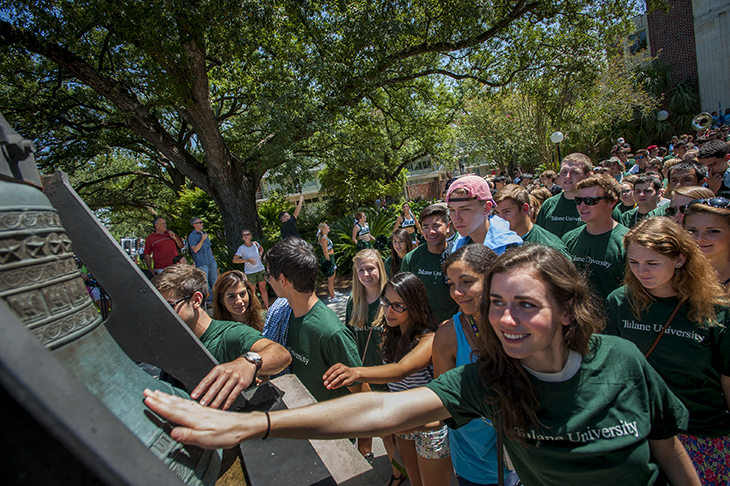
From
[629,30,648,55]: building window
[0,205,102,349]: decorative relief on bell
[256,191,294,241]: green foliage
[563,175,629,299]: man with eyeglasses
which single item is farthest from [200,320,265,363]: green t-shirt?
[629,30,648,55]: building window

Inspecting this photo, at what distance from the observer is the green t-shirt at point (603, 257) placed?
133 inches

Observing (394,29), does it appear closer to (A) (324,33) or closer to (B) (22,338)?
(A) (324,33)

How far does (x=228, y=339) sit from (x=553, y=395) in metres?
1.85

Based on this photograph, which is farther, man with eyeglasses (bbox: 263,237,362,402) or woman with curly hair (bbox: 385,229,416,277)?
woman with curly hair (bbox: 385,229,416,277)

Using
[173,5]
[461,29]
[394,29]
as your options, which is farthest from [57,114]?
[461,29]

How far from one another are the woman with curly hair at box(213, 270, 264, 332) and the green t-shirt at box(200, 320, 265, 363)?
81 cm

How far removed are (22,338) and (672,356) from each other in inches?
104

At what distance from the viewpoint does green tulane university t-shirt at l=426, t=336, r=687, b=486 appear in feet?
4.75

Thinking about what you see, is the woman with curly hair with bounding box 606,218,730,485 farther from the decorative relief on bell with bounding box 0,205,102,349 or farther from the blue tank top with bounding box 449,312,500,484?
the decorative relief on bell with bounding box 0,205,102,349

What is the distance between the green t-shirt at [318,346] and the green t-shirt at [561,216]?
3.40 m

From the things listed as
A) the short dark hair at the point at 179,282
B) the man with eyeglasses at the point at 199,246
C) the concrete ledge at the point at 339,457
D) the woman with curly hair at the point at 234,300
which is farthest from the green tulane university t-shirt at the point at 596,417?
the man with eyeglasses at the point at 199,246

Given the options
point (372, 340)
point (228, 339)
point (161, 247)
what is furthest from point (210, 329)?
point (161, 247)

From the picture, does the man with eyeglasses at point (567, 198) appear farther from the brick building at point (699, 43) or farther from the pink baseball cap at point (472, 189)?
the brick building at point (699, 43)

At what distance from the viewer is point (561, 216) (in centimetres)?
493
